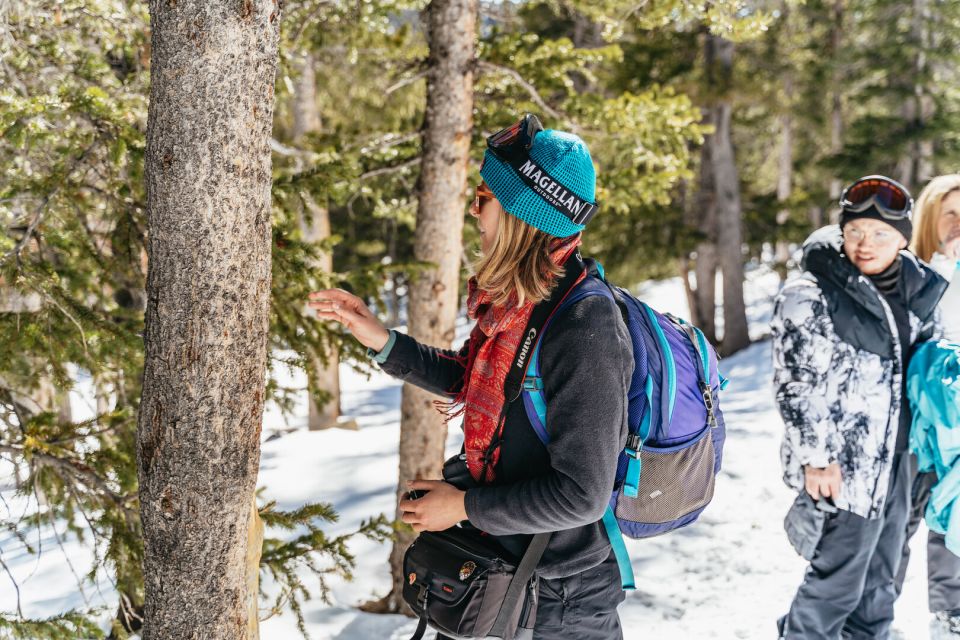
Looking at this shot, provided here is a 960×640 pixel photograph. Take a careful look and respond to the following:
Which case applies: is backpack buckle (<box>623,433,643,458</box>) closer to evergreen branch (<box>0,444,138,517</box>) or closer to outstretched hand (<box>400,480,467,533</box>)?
outstretched hand (<box>400,480,467,533</box>)

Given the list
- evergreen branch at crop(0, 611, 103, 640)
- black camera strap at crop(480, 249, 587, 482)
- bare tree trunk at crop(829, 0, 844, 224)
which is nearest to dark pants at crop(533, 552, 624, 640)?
black camera strap at crop(480, 249, 587, 482)

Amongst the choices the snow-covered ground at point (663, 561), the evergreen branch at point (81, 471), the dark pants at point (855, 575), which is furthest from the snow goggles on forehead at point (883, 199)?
the evergreen branch at point (81, 471)

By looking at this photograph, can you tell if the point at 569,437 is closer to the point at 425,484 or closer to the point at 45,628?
the point at 425,484

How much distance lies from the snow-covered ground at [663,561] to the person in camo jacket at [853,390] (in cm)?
101

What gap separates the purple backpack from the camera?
1.98 meters

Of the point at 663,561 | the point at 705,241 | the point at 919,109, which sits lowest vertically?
the point at 663,561

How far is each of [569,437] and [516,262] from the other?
50cm

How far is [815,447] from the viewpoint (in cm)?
348

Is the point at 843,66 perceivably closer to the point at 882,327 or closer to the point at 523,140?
the point at 882,327

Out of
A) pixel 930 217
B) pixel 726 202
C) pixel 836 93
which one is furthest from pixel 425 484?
pixel 836 93

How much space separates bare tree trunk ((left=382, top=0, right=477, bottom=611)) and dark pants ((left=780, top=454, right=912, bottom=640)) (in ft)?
8.29

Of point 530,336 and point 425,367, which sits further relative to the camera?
point 425,367

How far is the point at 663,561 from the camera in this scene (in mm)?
5879

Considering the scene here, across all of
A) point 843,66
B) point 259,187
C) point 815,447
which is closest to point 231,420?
point 259,187
